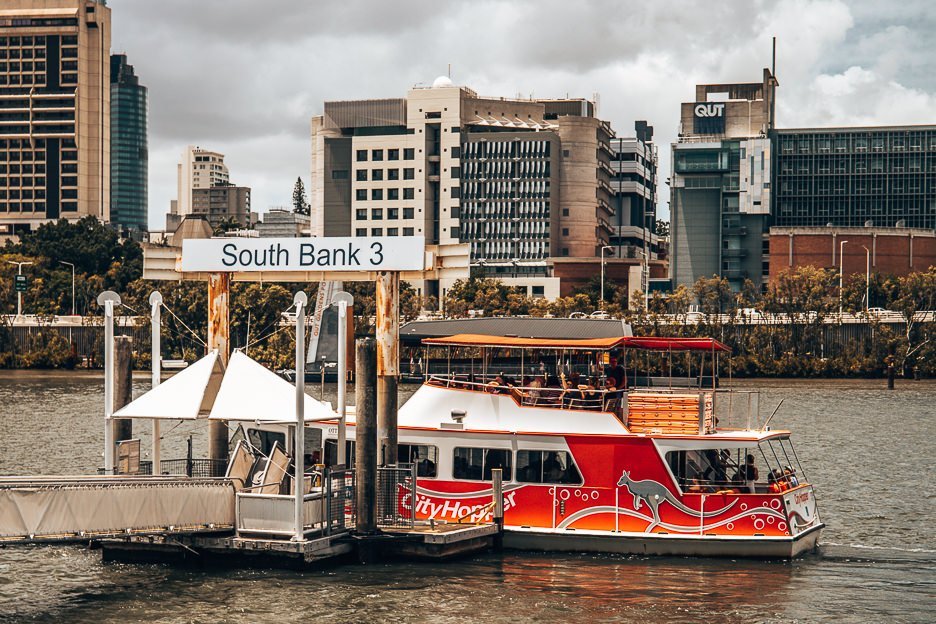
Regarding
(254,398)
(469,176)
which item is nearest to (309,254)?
(254,398)

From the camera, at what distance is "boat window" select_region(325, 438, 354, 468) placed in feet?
105

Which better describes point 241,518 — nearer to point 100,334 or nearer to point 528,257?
point 100,334

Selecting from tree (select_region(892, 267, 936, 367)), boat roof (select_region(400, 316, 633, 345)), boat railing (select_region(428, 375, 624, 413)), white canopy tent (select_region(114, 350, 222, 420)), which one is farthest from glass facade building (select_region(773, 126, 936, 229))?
white canopy tent (select_region(114, 350, 222, 420))

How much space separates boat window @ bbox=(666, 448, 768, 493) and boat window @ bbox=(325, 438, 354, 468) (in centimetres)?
749

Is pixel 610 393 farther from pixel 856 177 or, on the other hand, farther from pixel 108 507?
pixel 856 177

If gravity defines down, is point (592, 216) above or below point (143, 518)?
above

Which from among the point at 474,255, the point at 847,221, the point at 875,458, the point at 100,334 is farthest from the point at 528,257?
the point at 875,458

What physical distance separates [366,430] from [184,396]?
4.23m

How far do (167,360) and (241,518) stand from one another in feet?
359

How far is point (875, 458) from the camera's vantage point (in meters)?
57.9

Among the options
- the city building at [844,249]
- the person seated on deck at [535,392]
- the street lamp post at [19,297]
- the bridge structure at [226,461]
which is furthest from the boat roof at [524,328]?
the city building at [844,249]

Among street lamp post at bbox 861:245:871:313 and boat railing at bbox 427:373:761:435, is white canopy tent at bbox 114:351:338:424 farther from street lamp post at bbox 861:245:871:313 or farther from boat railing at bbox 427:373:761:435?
street lamp post at bbox 861:245:871:313

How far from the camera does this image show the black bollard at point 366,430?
27.6 m

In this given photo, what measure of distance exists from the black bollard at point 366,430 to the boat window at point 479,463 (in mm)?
3483
